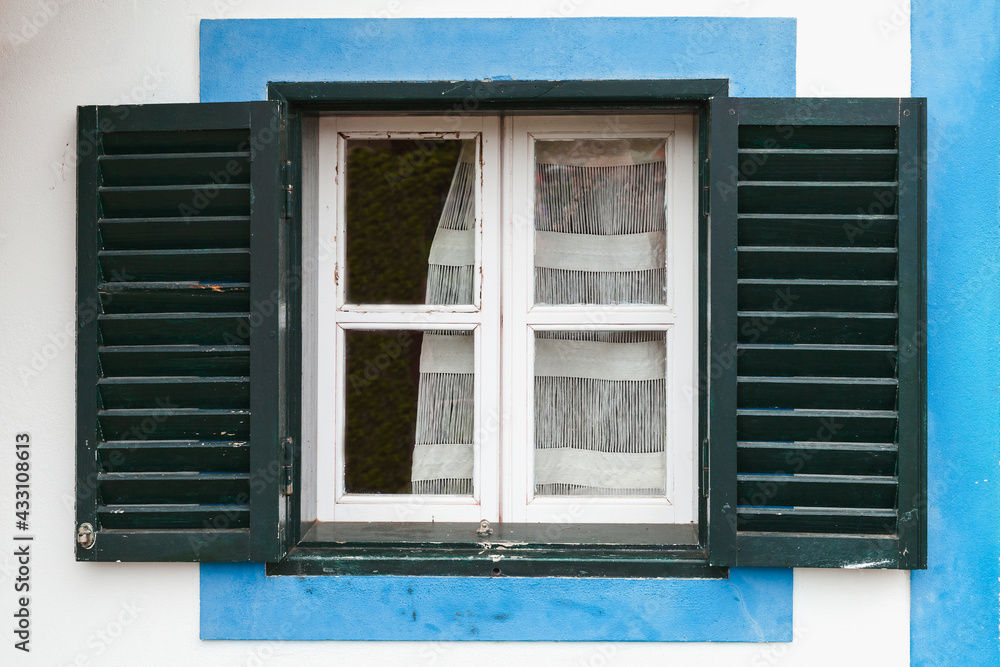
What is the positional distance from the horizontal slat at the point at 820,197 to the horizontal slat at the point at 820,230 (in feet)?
0.10

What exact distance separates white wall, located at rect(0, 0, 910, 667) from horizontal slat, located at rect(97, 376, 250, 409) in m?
0.21

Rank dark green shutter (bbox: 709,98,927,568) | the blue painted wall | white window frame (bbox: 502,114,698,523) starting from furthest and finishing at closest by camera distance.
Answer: white window frame (bbox: 502,114,698,523)
the blue painted wall
dark green shutter (bbox: 709,98,927,568)

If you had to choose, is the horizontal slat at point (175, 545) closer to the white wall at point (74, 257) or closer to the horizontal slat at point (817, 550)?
the white wall at point (74, 257)

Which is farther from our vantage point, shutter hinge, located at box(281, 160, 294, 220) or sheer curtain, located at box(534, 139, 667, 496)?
sheer curtain, located at box(534, 139, 667, 496)

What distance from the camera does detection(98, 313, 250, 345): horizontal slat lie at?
2.35 m

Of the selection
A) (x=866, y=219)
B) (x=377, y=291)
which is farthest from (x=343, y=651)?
(x=866, y=219)

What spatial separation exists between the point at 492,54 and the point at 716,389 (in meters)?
1.28

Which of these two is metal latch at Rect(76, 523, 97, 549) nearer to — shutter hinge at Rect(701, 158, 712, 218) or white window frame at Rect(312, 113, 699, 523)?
white window frame at Rect(312, 113, 699, 523)

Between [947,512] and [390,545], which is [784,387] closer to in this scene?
[947,512]

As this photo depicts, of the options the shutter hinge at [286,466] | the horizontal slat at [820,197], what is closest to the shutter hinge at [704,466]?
the horizontal slat at [820,197]

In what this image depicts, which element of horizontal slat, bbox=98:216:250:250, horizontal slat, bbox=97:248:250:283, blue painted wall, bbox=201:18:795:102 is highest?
blue painted wall, bbox=201:18:795:102

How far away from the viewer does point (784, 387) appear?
2285mm

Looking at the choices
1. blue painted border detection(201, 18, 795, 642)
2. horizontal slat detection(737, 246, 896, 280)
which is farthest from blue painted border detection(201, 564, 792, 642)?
horizontal slat detection(737, 246, 896, 280)

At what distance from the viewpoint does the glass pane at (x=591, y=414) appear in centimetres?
261
